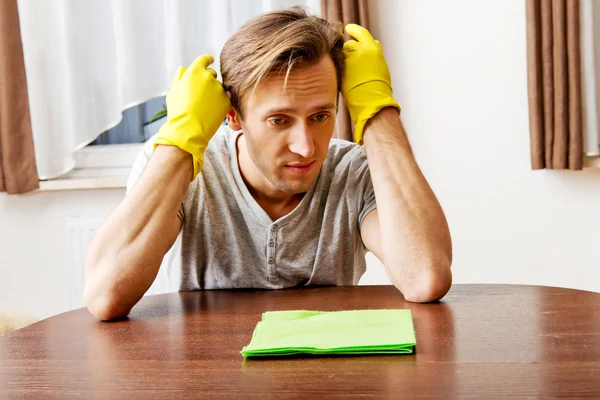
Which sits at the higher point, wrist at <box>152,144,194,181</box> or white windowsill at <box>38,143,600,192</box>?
wrist at <box>152,144,194,181</box>

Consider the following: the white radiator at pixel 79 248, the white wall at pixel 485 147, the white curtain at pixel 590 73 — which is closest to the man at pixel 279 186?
the white wall at pixel 485 147

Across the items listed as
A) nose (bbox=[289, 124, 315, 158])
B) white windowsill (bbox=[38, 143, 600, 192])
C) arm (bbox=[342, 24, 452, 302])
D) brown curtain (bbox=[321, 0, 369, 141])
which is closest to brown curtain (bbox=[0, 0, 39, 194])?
white windowsill (bbox=[38, 143, 600, 192])

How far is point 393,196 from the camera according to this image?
149 cm

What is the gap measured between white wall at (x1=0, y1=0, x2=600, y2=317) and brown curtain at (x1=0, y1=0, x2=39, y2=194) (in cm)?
130

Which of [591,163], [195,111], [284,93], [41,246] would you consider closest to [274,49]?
[284,93]

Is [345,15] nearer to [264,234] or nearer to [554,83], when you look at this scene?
[554,83]

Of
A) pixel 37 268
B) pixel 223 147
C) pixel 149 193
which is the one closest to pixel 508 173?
pixel 223 147

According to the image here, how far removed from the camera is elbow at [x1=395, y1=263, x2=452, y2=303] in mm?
1308

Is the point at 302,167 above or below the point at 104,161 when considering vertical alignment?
above

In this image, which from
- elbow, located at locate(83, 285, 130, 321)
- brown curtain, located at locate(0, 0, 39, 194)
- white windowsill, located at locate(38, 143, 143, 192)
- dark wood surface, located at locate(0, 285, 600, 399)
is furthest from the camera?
white windowsill, located at locate(38, 143, 143, 192)

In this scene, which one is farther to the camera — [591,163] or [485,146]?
[485,146]

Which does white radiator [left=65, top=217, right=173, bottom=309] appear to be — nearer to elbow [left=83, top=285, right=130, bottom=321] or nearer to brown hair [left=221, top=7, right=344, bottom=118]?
brown hair [left=221, top=7, right=344, bottom=118]

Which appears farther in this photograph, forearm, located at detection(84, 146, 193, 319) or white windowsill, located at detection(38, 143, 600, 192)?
white windowsill, located at detection(38, 143, 600, 192)

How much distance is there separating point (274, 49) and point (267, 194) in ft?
1.10
